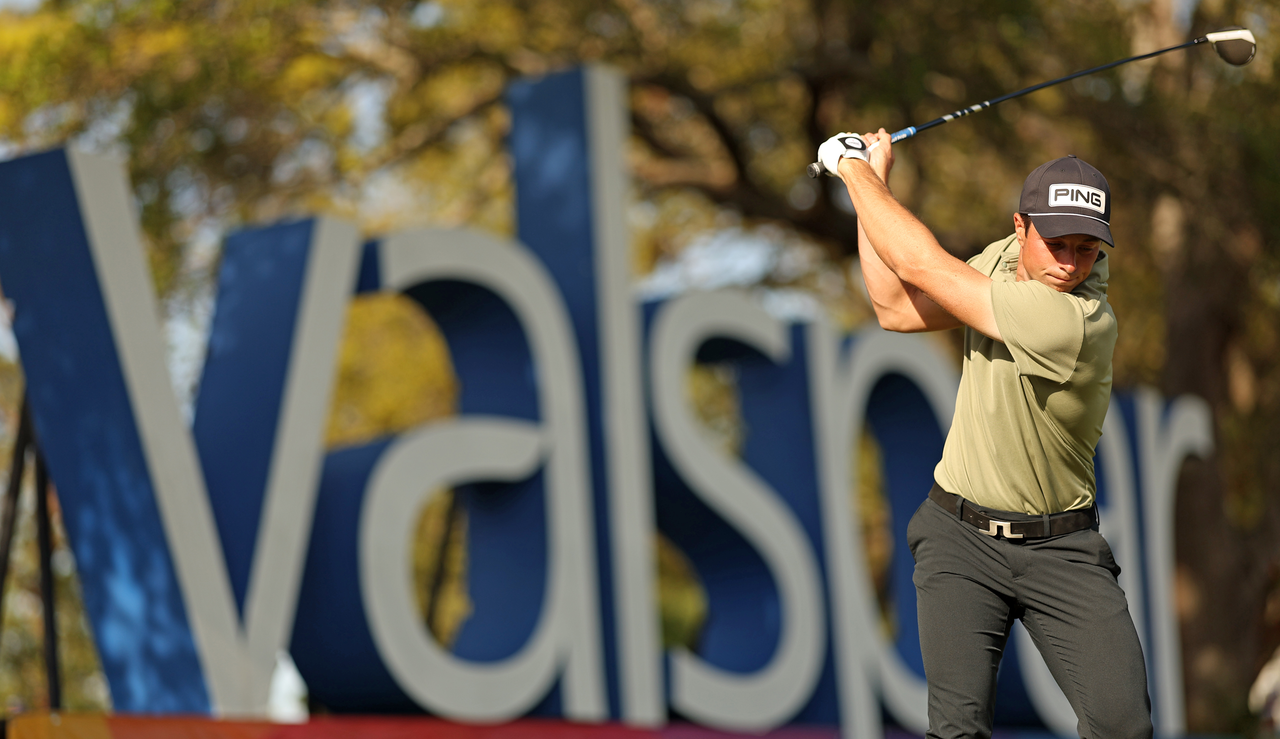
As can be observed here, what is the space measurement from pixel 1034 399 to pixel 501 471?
4909mm

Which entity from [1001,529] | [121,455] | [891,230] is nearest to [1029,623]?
[1001,529]

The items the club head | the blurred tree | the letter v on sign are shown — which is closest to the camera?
the club head

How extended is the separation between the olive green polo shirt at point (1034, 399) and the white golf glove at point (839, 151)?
42 cm

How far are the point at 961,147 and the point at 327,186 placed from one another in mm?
5435

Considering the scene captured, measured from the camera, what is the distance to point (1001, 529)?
3.23m

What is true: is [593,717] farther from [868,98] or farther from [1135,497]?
[1135,497]

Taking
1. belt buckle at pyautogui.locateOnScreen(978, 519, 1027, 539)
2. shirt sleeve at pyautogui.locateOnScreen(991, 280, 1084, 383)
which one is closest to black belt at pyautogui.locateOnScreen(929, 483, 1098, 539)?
belt buckle at pyautogui.locateOnScreen(978, 519, 1027, 539)

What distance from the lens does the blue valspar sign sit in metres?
6.42

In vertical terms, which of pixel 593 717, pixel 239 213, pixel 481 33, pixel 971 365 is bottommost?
pixel 593 717

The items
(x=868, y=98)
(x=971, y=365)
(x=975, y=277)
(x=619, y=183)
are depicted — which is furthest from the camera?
(x=868, y=98)

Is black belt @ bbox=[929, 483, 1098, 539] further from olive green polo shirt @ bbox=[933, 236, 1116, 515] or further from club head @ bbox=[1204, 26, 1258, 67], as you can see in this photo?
club head @ bbox=[1204, 26, 1258, 67]

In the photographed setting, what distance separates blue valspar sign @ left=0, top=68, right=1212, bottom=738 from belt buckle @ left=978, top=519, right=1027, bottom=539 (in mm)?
4182

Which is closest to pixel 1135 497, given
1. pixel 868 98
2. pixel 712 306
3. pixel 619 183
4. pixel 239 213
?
pixel 868 98

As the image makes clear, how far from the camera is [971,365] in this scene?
11.0ft
